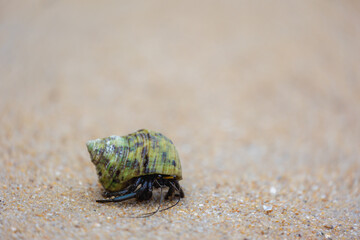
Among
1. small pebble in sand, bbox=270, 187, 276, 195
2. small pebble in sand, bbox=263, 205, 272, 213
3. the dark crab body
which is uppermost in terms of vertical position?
the dark crab body

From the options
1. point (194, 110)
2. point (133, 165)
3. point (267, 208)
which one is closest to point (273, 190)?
point (267, 208)

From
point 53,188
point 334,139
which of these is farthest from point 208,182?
point 334,139

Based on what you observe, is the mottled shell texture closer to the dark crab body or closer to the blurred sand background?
the dark crab body

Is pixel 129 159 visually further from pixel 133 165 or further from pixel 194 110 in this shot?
pixel 194 110

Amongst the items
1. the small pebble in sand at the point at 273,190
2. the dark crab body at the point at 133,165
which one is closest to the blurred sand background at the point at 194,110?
the small pebble in sand at the point at 273,190

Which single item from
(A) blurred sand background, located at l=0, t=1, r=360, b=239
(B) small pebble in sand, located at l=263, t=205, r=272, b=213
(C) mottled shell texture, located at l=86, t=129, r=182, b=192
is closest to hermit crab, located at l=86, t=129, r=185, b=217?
(C) mottled shell texture, located at l=86, t=129, r=182, b=192

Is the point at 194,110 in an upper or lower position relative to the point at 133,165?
upper

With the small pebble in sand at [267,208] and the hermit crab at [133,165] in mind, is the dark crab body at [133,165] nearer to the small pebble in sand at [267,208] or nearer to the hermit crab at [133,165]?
the hermit crab at [133,165]

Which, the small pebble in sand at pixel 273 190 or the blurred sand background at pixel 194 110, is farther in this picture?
the small pebble in sand at pixel 273 190

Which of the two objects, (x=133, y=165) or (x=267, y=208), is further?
(x=267, y=208)
